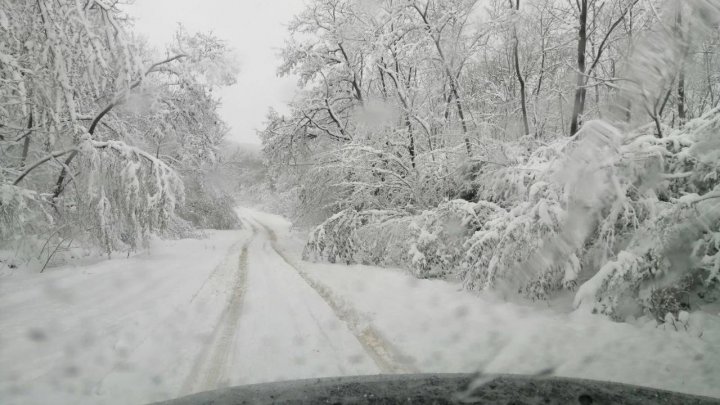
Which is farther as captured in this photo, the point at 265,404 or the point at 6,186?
the point at 6,186

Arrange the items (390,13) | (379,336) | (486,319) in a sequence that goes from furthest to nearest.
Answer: (390,13), (486,319), (379,336)

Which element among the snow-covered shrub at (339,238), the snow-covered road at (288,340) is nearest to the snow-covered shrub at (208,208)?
the snow-covered shrub at (339,238)

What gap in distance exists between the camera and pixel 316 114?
1622 cm

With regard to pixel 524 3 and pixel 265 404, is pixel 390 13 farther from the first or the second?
pixel 265 404

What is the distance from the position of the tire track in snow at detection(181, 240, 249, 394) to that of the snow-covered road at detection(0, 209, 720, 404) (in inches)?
0.7

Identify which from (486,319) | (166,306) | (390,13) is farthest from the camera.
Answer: (390,13)

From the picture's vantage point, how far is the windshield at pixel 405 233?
12.9 ft

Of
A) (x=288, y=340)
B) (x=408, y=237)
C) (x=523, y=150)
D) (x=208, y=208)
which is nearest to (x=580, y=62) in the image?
(x=523, y=150)

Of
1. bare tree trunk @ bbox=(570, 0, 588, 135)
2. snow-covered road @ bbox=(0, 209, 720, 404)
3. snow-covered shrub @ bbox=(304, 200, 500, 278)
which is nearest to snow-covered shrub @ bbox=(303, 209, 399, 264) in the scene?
snow-covered shrub @ bbox=(304, 200, 500, 278)

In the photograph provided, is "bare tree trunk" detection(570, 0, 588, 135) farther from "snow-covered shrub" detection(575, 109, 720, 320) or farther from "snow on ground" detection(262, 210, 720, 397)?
"snow on ground" detection(262, 210, 720, 397)

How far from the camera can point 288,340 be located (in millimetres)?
4609

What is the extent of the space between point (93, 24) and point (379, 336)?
6.50 m

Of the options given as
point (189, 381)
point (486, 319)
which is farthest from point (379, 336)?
point (189, 381)

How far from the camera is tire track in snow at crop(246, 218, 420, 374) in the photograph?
150 inches
